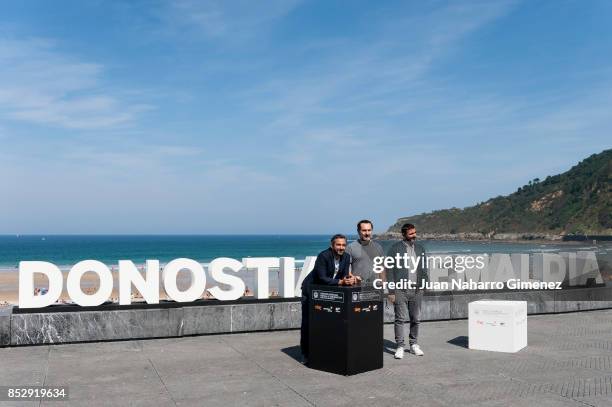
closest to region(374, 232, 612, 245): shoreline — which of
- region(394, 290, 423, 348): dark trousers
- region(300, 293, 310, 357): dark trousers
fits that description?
region(394, 290, 423, 348): dark trousers

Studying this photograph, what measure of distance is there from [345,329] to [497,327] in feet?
10.1

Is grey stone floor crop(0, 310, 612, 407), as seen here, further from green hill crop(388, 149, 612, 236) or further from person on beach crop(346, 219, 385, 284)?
green hill crop(388, 149, 612, 236)

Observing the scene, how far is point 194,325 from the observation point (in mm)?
11047

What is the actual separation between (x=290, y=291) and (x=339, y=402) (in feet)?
18.2

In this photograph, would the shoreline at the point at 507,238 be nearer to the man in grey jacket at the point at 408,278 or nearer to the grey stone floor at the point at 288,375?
the grey stone floor at the point at 288,375

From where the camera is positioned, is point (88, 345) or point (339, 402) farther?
point (88, 345)

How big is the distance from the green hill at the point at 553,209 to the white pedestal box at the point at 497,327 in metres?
114

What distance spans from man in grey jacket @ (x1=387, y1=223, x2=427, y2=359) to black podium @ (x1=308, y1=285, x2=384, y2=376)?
0.85 m

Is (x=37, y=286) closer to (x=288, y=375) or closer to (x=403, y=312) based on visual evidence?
(x=403, y=312)

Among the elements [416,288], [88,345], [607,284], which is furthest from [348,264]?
Result: [607,284]

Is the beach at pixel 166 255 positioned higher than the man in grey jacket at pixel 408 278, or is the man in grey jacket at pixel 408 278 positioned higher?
the man in grey jacket at pixel 408 278

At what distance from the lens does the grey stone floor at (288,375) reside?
6.86 meters

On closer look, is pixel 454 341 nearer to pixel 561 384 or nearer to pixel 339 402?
pixel 561 384

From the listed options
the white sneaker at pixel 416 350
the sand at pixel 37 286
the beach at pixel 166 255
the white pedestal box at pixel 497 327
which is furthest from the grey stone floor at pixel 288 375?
the sand at pixel 37 286
